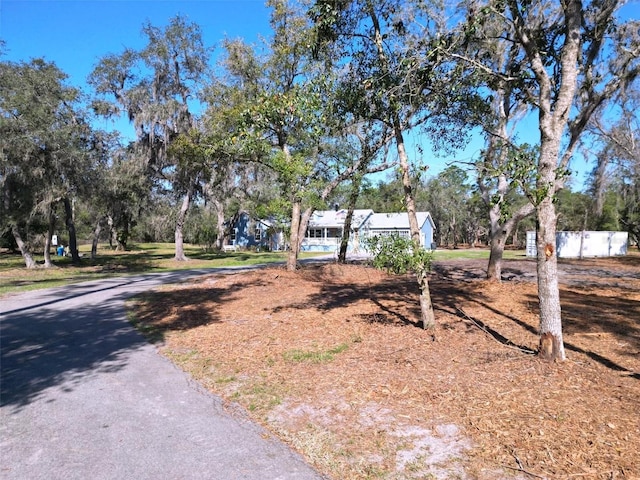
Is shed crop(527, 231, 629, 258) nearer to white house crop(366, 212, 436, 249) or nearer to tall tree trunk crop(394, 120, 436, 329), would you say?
white house crop(366, 212, 436, 249)

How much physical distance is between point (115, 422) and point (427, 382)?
3140 millimetres

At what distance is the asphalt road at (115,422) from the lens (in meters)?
3.00

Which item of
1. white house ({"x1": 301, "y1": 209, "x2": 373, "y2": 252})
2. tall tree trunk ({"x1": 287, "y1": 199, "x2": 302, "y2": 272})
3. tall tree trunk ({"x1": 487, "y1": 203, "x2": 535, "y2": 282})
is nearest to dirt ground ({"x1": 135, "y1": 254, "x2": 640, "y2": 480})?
tall tree trunk ({"x1": 487, "y1": 203, "x2": 535, "y2": 282})

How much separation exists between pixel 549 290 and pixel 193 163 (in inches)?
791

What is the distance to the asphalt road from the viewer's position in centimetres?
300

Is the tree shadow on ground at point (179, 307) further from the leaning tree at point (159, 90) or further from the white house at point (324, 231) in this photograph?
the white house at point (324, 231)

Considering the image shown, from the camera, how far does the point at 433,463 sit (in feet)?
9.90

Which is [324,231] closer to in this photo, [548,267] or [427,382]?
[548,267]

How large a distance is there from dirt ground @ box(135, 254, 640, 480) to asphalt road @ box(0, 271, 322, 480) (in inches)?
10.7

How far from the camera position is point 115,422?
12.3ft

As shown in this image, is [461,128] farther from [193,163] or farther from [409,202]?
[193,163]

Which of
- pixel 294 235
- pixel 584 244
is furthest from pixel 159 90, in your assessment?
pixel 584 244

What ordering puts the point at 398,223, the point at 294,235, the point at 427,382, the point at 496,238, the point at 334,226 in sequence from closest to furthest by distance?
1. the point at 427,382
2. the point at 496,238
3. the point at 294,235
4. the point at 334,226
5. the point at 398,223

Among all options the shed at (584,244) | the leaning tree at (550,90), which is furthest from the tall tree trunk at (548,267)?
the shed at (584,244)
